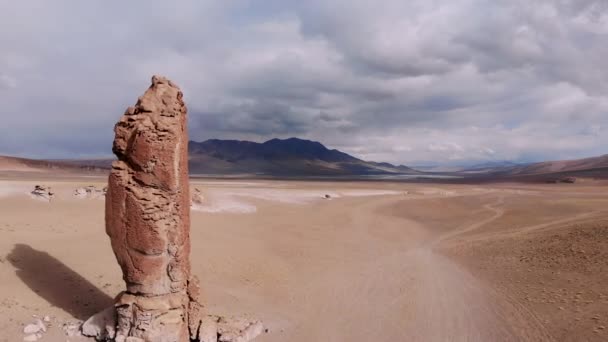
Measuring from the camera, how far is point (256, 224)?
2400 cm

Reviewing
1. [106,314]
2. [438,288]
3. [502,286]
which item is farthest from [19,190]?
[502,286]

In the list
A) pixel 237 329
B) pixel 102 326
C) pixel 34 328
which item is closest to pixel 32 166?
pixel 34 328

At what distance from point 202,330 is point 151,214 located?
2724 millimetres

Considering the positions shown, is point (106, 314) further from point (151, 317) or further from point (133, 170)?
point (133, 170)

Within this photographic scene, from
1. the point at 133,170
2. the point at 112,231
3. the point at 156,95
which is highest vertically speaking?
the point at 156,95

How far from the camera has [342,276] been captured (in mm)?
14500

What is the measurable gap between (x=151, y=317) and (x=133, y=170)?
291 cm

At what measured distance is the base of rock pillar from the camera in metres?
8.01

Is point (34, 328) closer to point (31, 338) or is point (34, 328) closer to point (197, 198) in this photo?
point (31, 338)

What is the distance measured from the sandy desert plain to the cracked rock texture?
1.96 metres

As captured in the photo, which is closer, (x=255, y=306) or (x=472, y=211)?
(x=255, y=306)

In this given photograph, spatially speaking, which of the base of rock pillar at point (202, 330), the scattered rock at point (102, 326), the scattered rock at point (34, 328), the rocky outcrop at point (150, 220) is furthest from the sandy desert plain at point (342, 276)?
the rocky outcrop at point (150, 220)

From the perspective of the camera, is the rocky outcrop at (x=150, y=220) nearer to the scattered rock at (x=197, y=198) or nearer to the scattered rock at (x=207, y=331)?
the scattered rock at (x=207, y=331)

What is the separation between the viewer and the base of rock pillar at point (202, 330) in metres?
8.01
